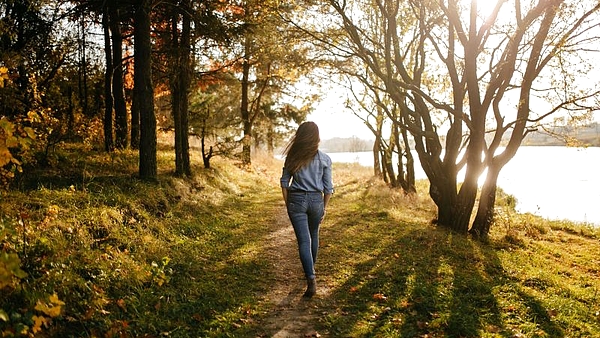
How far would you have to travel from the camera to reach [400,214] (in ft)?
40.6

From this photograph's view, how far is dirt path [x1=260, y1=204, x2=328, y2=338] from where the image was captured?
4.75 meters

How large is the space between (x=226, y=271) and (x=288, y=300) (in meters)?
1.42

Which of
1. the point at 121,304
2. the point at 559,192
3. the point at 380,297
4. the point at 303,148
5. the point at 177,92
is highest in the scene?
the point at 177,92

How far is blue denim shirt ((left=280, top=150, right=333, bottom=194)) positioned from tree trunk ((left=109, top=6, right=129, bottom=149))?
9391 millimetres

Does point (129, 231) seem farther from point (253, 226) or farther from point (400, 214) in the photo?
point (400, 214)

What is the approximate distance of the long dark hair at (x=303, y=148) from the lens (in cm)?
546

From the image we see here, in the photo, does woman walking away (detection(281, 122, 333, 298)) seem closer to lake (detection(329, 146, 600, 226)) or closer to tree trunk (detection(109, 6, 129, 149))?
lake (detection(329, 146, 600, 226))

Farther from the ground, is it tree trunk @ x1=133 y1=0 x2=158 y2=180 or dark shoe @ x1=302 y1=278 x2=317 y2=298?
tree trunk @ x1=133 y1=0 x2=158 y2=180

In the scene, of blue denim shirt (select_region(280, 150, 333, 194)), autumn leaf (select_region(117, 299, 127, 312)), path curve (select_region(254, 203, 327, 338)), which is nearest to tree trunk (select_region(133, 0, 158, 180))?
path curve (select_region(254, 203, 327, 338))

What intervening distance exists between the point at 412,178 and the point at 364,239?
10.2m

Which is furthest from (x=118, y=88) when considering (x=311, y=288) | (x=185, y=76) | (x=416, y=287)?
(x=416, y=287)

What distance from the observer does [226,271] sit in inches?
258

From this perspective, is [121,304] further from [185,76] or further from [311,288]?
[185,76]

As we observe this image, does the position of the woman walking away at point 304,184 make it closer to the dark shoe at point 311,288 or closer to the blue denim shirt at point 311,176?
the blue denim shirt at point 311,176
